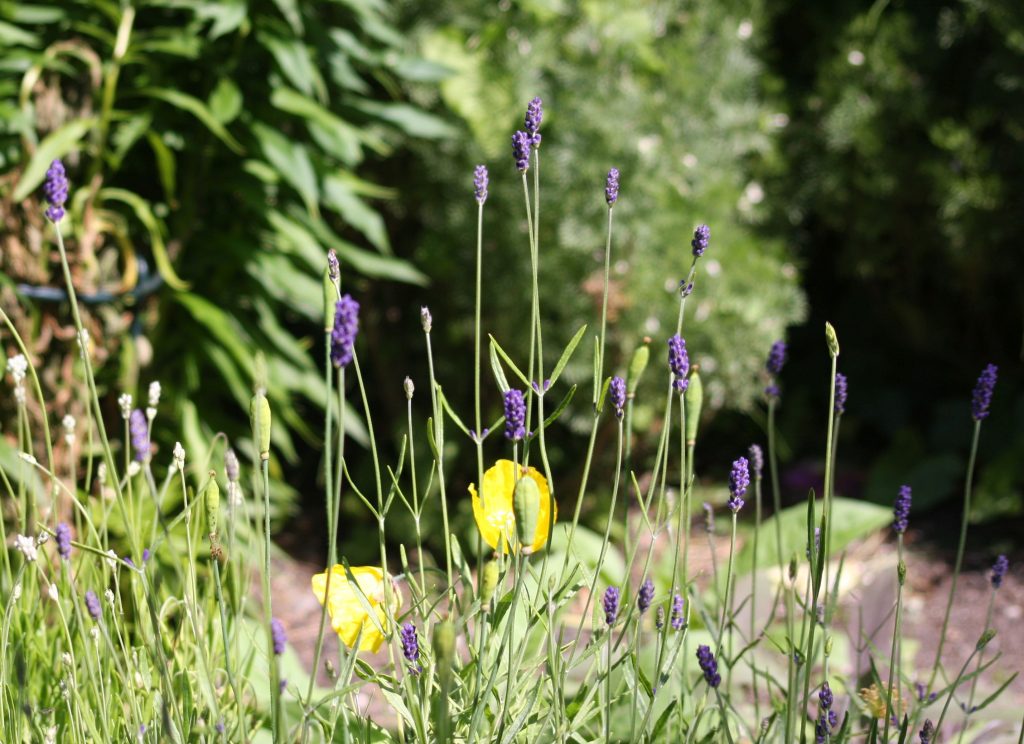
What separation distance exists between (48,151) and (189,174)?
0.36 m

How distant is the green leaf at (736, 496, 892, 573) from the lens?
88.6 inches

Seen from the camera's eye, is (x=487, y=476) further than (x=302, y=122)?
No

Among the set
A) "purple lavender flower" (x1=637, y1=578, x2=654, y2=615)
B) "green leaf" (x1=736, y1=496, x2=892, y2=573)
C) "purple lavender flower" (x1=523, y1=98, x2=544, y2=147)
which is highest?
"purple lavender flower" (x1=523, y1=98, x2=544, y2=147)

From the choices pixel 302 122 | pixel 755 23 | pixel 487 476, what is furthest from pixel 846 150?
pixel 487 476

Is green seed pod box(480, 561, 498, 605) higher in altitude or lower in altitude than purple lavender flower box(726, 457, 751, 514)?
lower

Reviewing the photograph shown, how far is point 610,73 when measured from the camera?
299 cm

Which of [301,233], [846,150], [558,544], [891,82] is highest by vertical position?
[891,82]

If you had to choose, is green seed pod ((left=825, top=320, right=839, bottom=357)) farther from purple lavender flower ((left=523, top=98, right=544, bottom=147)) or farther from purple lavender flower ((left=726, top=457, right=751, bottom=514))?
purple lavender flower ((left=523, top=98, right=544, bottom=147))

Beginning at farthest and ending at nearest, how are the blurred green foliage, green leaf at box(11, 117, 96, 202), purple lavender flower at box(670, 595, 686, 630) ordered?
the blurred green foliage < green leaf at box(11, 117, 96, 202) < purple lavender flower at box(670, 595, 686, 630)

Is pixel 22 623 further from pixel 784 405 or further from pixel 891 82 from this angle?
pixel 784 405

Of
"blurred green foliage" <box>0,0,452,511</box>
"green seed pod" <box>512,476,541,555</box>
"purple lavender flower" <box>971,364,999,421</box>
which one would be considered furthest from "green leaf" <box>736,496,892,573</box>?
"green seed pod" <box>512,476,541,555</box>

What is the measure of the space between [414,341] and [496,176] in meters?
0.77

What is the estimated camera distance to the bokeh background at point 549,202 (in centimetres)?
233

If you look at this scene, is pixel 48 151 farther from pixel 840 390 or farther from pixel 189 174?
pixel 840 390
